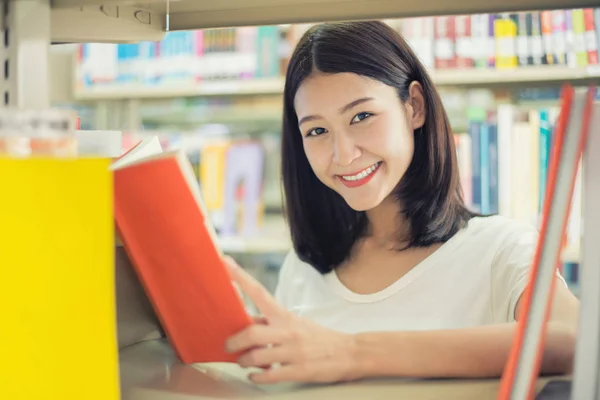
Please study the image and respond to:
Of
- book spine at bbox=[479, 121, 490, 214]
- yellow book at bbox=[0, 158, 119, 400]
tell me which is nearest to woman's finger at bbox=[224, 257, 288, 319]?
yellow book at bbox=[0, 158, 119, 400]

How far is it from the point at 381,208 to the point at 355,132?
286mm

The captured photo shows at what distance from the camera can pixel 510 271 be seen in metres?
1.08

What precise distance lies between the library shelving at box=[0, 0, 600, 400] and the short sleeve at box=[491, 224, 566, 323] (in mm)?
545

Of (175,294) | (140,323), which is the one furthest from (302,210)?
(175,294)

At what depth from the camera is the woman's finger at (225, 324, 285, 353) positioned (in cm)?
53

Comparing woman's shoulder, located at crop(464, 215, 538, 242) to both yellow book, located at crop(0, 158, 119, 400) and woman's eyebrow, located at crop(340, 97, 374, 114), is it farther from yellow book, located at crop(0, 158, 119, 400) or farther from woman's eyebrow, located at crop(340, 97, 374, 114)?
yellow book, located at crop(0, 158, 119, 400)

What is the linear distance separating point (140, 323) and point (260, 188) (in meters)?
1.82

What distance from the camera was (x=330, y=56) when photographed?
3.53 feet

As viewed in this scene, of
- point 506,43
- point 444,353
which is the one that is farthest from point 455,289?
point 506,43

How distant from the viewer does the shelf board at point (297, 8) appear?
0.51m

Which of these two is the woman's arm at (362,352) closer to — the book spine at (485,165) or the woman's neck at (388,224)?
the woman's neck at (388,224)

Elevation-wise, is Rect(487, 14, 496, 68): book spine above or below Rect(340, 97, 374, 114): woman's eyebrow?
above

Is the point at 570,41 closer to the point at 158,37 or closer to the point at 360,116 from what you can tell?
the point at 360,116

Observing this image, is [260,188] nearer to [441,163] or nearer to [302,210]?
[302,210]
